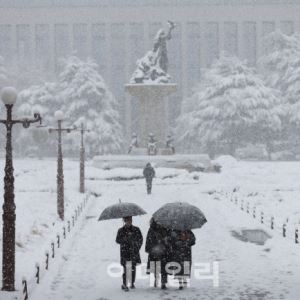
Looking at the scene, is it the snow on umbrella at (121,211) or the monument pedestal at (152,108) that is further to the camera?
the monument pedestal at (152,108)

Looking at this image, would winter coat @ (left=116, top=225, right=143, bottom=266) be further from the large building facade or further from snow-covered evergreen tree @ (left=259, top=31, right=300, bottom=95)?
the large building facade

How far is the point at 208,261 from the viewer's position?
14.0 m

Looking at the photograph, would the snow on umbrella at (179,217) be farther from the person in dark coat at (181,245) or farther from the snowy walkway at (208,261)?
the snowy walkway at (208,261)

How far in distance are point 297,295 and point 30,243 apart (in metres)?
7.87

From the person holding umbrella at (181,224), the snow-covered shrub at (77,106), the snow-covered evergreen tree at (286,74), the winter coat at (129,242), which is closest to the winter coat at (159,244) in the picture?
the person holding umbrella at (181,224)

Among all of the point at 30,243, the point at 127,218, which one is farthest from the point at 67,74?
the point at 127,218

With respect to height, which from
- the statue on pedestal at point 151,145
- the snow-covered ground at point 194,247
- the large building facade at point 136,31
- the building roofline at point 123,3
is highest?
the building roofline at point 123,3

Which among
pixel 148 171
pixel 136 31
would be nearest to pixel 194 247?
pixel 148 171

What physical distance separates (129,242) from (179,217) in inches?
42.8

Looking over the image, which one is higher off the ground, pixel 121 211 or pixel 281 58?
pixel 281 58

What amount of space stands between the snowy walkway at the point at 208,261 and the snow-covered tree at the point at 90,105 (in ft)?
130

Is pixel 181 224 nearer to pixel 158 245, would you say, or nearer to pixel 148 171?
pixel 158 245

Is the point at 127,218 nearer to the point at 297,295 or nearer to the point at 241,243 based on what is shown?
the point at 297,295

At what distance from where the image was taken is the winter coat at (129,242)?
1039 centimetres
